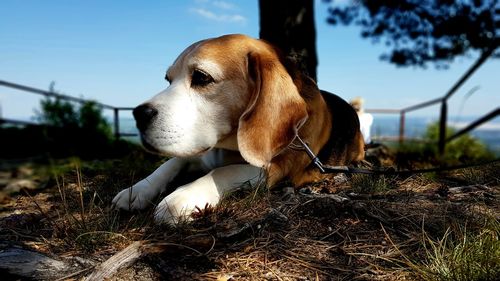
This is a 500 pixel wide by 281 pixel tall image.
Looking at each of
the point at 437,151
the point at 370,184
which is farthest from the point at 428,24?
the point at 370,184

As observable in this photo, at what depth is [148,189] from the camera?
291cm

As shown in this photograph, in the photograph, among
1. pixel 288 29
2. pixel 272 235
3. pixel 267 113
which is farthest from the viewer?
pixel 288 29

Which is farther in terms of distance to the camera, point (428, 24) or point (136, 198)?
point (428, 24)

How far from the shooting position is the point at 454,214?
8.29ft

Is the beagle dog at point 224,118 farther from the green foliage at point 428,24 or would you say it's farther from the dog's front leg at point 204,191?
the green foliage at point 428,24

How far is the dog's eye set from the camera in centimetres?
259

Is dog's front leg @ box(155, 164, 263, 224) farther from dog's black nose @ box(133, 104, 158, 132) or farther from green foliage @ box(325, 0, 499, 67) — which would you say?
green foliage @ box(325, 0, 499, 67)

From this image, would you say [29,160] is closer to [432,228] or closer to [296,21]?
[296,21]

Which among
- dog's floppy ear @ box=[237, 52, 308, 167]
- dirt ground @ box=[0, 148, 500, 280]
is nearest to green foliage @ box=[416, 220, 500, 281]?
dirt ground @ box=[0, 148, 500, 280]

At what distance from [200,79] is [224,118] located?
259 mm

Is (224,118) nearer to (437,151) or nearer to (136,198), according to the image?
(136,198)

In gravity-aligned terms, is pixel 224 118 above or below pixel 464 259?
above

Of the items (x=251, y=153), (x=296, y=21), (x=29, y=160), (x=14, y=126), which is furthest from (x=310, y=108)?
(x=14, y=126)

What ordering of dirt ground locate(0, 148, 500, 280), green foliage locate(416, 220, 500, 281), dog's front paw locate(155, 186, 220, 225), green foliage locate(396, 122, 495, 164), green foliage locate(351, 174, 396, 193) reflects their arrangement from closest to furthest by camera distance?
1. green foliage locate(416, 220, 500, 281)
2. dirt ground locate(0, 148, 500, 280)
3. dog's front paw locate(155, 186, 220, 225)
4. green foliage locate(351, 174, 396, 193)
5. green foliage locate(396, 122, 495, 164)
